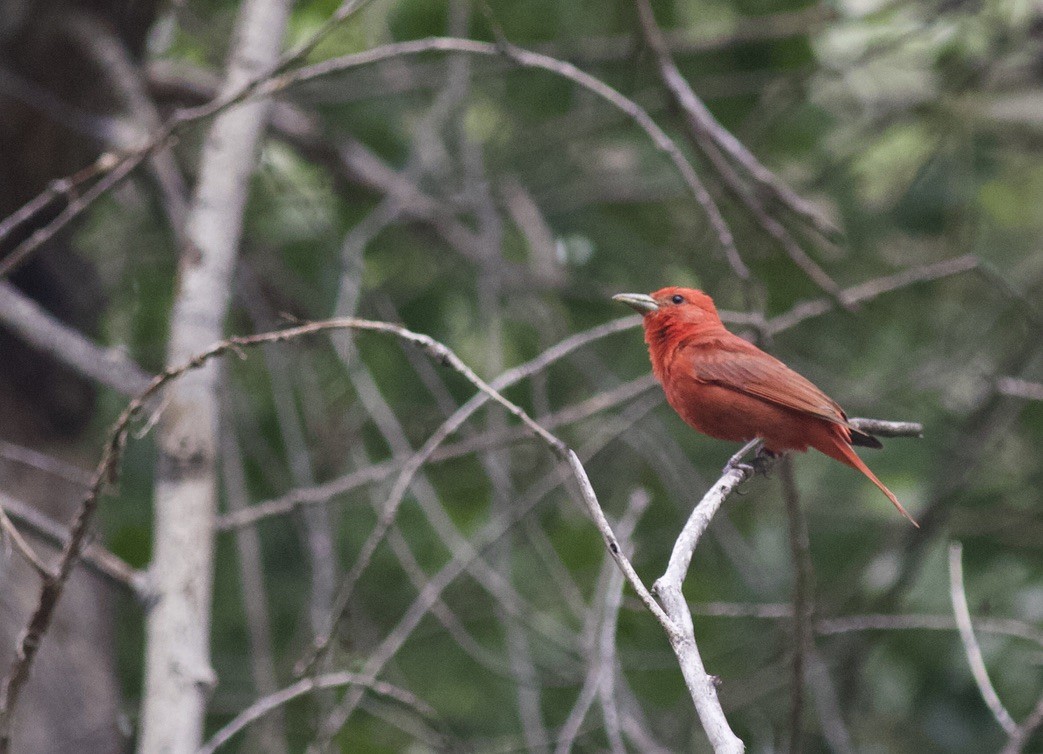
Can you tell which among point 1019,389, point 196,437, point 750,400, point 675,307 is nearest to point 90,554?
point 196,437

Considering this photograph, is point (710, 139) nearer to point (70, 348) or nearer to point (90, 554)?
point (70, 348)

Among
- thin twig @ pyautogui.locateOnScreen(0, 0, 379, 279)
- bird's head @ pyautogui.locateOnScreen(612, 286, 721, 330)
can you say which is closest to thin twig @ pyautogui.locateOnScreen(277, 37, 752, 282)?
thin twig @ pyautogui.locateOnScreen(0, 0, 379, 279)

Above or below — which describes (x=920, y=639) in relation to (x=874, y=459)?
below

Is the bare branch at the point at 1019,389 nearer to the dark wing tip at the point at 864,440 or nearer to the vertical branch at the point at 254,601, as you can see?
the dark wing tip at the point at 864,440

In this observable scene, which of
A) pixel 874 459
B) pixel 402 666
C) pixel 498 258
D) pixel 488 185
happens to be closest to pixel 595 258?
pixel 488 185

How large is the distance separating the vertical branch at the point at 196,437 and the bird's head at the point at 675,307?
1.31m

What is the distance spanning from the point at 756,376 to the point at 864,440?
1.17 feet

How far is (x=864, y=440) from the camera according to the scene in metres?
3.60

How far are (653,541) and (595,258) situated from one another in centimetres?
146

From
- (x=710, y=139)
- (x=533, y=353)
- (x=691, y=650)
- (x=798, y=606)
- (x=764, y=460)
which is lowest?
(x=691, y=650)

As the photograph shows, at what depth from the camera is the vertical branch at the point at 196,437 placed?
264 centimetres

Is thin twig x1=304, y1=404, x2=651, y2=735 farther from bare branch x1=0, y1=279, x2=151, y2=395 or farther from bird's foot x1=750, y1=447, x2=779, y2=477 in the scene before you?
bare branch x1=0, y1=279, x2=151, y2=395

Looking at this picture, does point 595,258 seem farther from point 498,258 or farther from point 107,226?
point 107,226

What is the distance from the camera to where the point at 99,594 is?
185 inches
